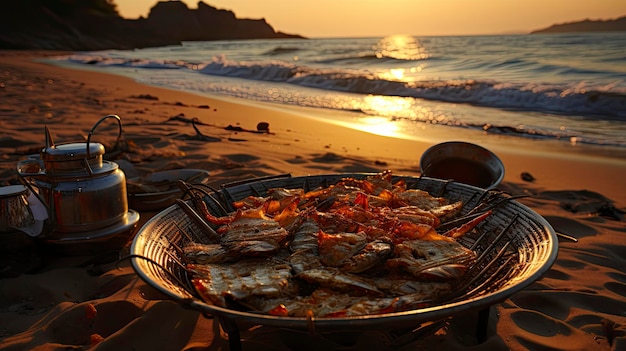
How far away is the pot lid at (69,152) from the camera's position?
111 inches

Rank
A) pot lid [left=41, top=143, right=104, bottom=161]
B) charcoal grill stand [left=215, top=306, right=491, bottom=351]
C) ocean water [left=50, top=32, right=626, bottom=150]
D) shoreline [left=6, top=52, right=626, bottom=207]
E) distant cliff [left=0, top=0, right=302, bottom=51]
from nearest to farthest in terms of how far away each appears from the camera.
Result: charcoal grill stand [left=215, top=306, right=491, bottom=351] → pot lid [left=41, top=143, right=104, bottom=161] → shoreline [left=6, top=52, right=626, bottom=207] → ocean water [left=50, top=32, right=626, bottom=150] → distant cliff [left=0, top=0, right=302, bottom=51]

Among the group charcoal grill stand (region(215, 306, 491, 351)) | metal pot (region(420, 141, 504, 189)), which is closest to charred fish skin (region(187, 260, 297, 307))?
charcoal grill stand (region(215, 306, 491, 351))

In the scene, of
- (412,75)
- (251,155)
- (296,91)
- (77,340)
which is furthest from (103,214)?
(412,75)

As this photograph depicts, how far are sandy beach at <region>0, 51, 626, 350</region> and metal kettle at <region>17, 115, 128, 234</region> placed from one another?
1.12 feet

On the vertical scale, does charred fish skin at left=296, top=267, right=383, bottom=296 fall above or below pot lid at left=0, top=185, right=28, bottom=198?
above

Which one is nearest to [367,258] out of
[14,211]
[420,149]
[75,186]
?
[75,186]

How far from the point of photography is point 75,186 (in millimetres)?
2867

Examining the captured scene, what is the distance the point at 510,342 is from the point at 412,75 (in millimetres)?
17286

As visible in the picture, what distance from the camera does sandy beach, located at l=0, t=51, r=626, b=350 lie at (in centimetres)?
234

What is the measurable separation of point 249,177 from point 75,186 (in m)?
2.20

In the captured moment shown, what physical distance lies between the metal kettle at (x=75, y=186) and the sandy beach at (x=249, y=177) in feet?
1.12

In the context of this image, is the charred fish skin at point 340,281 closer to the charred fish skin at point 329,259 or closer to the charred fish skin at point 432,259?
the charred fish skin at point 329,259

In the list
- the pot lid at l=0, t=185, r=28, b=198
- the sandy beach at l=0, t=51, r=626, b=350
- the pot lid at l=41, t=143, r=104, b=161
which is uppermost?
the pot lid at l=41, t=143, r=104, b=161

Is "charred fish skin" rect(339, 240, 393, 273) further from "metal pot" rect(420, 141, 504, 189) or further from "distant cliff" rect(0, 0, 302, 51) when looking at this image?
"distant cliff" rect(0, 0, 302, 51)
